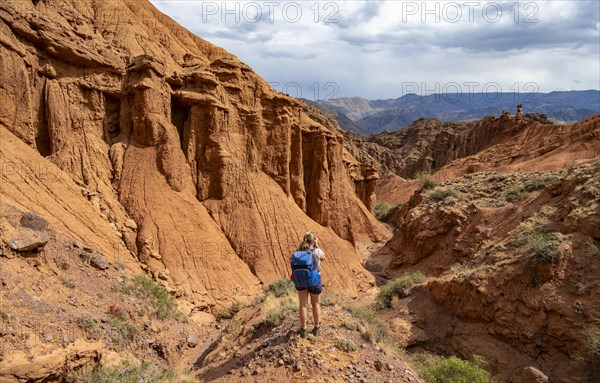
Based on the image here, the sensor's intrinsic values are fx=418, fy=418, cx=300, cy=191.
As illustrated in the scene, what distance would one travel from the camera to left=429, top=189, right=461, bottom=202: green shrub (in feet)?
71.9

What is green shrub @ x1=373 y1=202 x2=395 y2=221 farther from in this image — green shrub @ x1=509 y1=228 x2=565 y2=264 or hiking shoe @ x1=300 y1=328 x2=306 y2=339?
hiking shoe @ x1=300 y1=328 x2=306 y2=339

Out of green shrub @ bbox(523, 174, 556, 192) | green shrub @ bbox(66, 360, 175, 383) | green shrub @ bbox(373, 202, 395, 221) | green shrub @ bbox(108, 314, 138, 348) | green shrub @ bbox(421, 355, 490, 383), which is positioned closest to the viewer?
green shrub @ bbox(66, 360, 175, 383)

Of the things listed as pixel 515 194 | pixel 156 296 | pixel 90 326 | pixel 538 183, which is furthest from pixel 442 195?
pixel 90 326

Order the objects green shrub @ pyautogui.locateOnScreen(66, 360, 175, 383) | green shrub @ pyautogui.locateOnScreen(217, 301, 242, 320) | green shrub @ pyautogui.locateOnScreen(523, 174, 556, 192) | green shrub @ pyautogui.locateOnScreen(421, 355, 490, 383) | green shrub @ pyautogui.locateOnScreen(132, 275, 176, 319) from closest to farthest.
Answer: green shrub @ pyautogui.locateOnScreen(66, 360, 175, 383)
green shrub @ pyautogui.locateOnScreen(421, 355, 490, 383)
green shrub @ pyautogui.locateOnScreen(132, 275, 176, 319)
green shrub @ pyautogui.locateOnScreen(217, 301, 242, 320)
green shrub @ pyautogui.locateOnScreen(523, 174, 556, 192)

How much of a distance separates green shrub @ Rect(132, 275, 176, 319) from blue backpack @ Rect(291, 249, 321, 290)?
733cm

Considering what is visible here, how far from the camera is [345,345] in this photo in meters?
7.20

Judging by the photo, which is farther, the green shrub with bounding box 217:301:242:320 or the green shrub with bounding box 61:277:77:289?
the green shrub with bounding box 217:301:242:320

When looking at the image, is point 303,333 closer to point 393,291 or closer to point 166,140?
point 393,291

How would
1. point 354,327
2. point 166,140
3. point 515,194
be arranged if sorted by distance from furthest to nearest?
1. point 515,194
2. point 166,140
3. point 354,327

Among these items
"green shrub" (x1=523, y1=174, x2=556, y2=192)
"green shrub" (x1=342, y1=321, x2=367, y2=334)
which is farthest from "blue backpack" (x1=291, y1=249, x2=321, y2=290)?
"green shrub" (x1=523, y1=174, x2=556, y2=192)

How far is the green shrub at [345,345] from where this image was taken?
23.6 ft

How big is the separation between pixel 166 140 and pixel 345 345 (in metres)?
13.3

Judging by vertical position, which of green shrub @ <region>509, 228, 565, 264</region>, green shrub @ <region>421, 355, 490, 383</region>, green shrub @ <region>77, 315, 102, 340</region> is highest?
green shrub @ <region>509, 228, 565, 264</region>

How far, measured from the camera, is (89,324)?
372 inches
